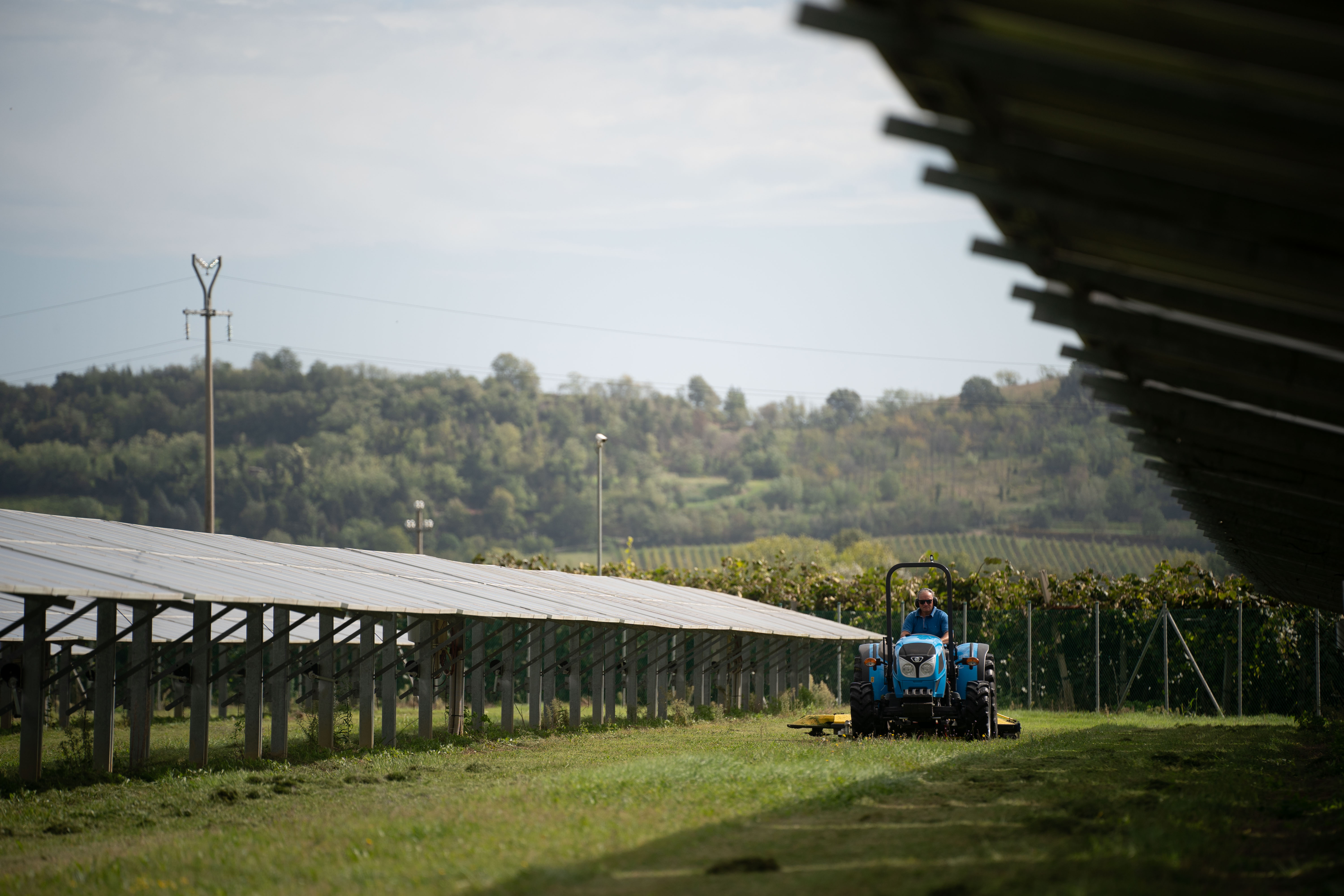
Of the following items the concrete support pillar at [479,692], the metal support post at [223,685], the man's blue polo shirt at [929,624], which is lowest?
the metal support post at [223,685]

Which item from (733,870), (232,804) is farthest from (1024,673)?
(733,870)

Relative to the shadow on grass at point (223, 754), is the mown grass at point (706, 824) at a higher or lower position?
higher

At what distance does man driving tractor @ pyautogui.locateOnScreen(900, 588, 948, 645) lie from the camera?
15820 millimetres

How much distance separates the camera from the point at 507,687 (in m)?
19.4

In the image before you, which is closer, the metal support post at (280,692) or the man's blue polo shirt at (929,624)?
the metal support post at (280,692)

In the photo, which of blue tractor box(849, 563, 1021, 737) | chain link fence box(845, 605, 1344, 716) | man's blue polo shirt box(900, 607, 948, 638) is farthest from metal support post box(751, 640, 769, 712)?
man's blue polo shirt box(900, 607, 948, 638)

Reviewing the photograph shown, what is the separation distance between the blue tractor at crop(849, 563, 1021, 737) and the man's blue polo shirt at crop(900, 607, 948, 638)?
0.40 feet

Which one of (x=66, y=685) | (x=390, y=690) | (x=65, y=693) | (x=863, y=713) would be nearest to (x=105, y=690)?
(x=390, y=690)

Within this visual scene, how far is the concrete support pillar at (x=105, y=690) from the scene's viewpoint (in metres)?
12.2

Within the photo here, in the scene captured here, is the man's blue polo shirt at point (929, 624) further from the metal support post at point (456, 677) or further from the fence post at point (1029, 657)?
the fence post at point (1029, 657)

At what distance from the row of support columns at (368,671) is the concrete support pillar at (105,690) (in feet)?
0.05

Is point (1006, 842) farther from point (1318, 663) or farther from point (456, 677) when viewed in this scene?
point (1318, 663)

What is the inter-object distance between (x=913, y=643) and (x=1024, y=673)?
14674 mm

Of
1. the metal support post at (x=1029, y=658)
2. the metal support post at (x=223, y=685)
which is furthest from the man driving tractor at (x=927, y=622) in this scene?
the metal support post at (x=223, y=685)
